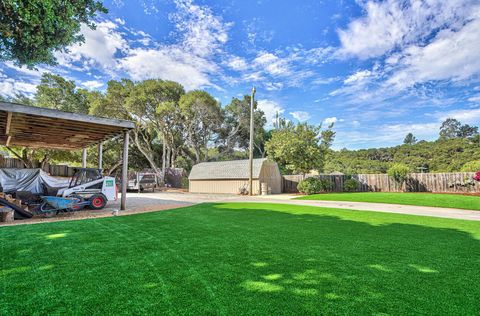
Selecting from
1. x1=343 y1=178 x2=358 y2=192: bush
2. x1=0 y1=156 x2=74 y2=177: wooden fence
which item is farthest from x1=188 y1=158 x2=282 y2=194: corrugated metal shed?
x1=0 y1=156 x2=74 y2=177: wooden fence

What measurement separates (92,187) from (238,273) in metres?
9.08

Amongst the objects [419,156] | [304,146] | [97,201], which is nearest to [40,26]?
[97,201]

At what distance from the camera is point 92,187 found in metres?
9.63

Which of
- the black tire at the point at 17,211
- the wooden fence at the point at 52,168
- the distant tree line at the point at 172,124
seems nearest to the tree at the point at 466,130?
the distant tree line at the point at 172,124

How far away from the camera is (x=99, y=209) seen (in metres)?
9.65

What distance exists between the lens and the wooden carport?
304 inches

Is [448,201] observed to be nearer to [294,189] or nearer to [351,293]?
[294,189]

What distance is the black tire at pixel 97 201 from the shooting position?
372 inches

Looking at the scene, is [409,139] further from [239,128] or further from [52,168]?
[52,168]

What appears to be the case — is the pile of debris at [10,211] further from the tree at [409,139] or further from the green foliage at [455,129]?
the tree at [409,139]

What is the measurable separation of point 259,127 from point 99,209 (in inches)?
1105

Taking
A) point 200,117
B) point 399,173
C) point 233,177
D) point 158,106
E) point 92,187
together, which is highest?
point 158,106

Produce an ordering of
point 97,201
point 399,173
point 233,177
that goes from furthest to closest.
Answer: point 233,177 → point 399,173 → point 97,201

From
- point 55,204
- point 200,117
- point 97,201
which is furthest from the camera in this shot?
point 200,117
